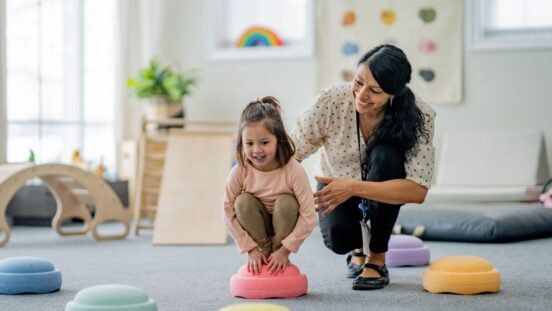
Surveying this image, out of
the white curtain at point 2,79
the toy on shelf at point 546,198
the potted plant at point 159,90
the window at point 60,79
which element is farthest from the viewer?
the potted plant at point 159,90

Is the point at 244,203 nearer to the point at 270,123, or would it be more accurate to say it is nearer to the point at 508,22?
the point at 270,123

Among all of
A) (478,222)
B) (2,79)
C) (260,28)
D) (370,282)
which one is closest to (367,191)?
(370,282)

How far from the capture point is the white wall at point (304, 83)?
5435 mm

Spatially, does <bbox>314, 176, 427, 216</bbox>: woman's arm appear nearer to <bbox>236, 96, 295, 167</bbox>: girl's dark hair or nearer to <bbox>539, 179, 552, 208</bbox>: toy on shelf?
<bbox>236, 96, 295, 167</bbox>: girl's dark hair

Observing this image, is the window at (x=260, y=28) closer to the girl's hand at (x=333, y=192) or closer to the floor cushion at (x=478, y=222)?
the floor cushion at (x=478, y=222)

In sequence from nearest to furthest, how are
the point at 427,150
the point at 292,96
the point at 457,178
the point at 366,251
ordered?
the point at 427,150 → the point at 366,251 → the point at 457,178 → the point at 292,96

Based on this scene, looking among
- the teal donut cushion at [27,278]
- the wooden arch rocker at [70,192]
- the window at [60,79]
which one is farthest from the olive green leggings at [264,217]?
the window at [60,79]

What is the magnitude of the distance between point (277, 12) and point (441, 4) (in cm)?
124

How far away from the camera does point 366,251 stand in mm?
2824

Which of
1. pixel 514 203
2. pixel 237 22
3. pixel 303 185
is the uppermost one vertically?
pixel 237 22

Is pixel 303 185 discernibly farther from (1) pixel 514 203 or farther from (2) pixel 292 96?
(2) pixel 292 96

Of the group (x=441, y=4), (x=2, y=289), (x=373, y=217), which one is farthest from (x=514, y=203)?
(x=2, y=289)

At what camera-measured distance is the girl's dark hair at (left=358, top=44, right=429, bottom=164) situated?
2.43 meters

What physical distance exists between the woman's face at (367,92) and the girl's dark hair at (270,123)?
24cm
